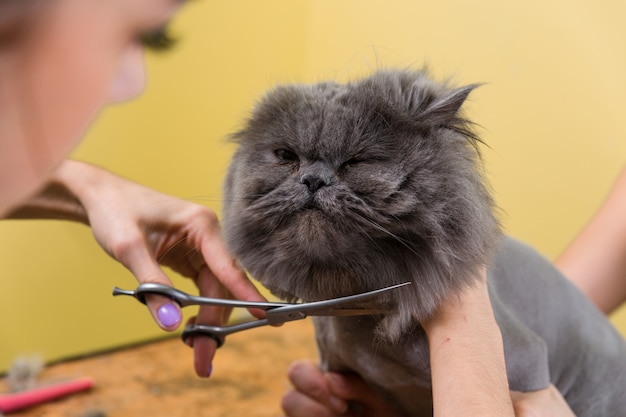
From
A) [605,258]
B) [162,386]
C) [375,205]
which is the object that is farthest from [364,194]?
[605,258]

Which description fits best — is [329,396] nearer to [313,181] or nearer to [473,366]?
[473,366]

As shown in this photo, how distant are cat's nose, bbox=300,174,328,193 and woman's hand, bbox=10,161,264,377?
199mm

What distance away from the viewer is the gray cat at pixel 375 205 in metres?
0.73

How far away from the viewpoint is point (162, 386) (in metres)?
1.13


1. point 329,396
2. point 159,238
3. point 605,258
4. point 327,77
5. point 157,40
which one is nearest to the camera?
point 157,40

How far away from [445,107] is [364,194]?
16 cm

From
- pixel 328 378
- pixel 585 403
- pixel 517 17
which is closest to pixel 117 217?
pixel 328 378

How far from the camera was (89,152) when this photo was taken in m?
0.62

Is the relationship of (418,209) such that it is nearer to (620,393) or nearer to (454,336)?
(454,336)

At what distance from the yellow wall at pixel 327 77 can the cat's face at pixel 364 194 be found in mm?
107

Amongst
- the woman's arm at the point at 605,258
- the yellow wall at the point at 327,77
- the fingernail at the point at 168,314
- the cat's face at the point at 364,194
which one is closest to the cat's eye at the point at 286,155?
the cat's face at the point at 364,194

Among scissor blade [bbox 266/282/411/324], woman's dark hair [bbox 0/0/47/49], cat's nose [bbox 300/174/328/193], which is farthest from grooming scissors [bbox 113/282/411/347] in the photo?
woman's dark hair [bbox 0/0/47/49]

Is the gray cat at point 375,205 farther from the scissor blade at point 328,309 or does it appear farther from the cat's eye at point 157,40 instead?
the cat's eye at point 157,40

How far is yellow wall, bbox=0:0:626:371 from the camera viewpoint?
765 mm
